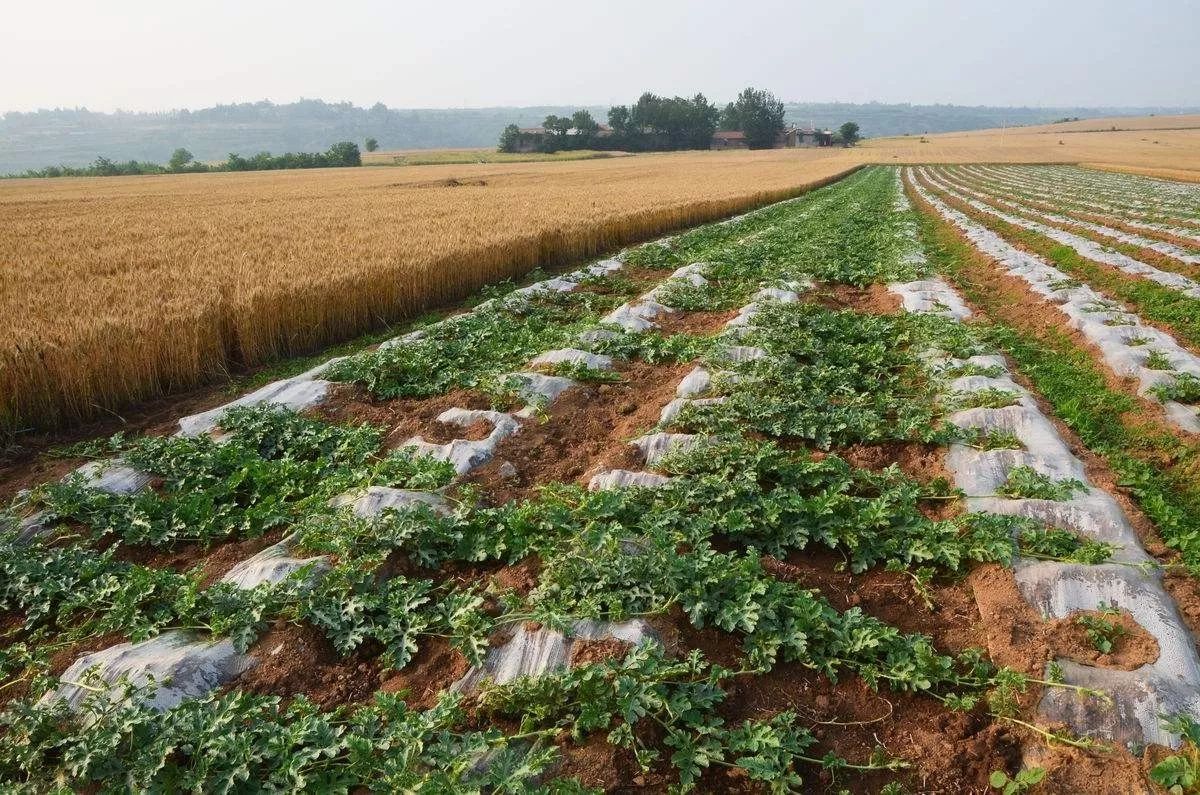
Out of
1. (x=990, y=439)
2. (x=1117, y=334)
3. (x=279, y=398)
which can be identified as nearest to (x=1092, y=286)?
(x=1117, y=334)

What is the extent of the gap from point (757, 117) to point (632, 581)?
116m

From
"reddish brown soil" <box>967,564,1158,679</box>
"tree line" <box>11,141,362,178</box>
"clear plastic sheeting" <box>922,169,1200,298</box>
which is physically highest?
"tree line" <box>11,141,362,178</box>

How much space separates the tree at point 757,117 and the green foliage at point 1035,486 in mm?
112683

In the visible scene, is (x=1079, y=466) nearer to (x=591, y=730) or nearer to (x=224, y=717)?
(x=591, y=730)

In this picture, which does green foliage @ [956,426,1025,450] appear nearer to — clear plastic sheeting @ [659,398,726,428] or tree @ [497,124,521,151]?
clear plastic sheeting @ [659,398,726,428]

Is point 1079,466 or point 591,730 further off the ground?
point 1079,466

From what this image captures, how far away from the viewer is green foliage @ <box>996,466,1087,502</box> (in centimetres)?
432

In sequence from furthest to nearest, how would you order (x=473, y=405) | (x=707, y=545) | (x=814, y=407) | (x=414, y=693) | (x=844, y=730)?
(x=473, y=405) → (x=814, y=407) → (x=707, y=545) → (x=414, y=693) → (x=844, y=730)

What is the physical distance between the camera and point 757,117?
10656cm

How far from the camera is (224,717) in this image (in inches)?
108

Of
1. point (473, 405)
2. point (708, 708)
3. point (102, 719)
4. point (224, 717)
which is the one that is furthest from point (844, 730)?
point (473, 405)

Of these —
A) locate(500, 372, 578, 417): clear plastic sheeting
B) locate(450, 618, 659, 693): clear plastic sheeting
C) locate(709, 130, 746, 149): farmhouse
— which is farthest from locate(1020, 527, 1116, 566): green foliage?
locate(709, 130, 746, 149): farmhouse

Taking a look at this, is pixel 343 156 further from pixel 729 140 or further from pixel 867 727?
pixel 867 727

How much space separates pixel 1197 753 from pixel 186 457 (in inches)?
253
